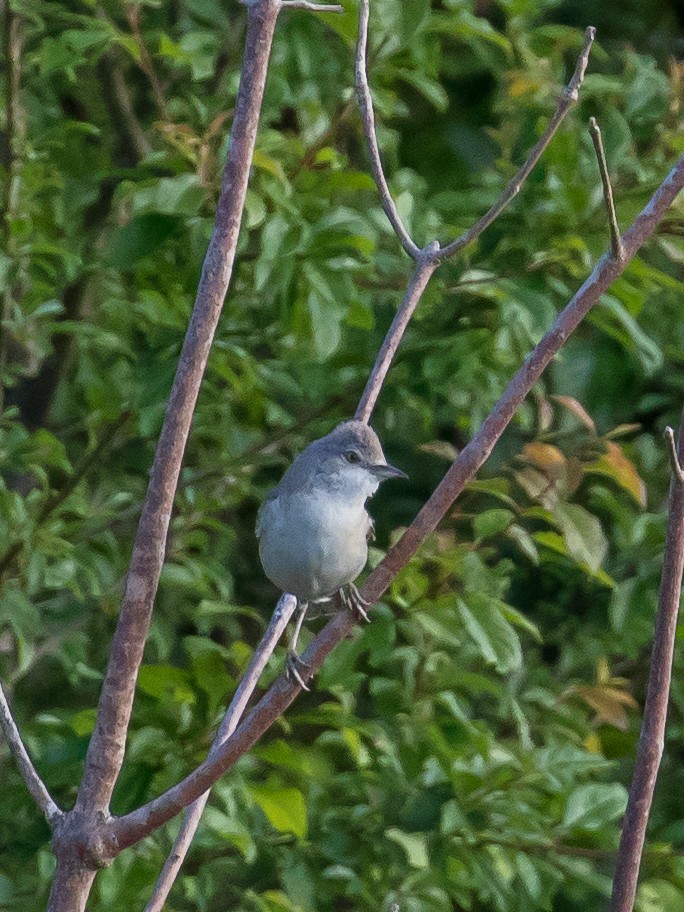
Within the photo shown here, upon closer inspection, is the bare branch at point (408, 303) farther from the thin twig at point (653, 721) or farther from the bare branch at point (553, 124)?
the thin twig at point (653, 721)

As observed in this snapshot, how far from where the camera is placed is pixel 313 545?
2.78 metres

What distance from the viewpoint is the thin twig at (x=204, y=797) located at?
2102 millimetres

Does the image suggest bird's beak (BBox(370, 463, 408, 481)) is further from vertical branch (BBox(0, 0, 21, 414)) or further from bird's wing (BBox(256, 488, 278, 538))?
vertical branch (BBox(0, 0, 21, 414))

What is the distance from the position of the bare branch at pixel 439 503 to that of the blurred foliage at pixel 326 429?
4.38 feet

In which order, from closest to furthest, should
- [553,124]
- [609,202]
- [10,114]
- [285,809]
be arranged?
[609,202] → [553,124] → [285,809] → [10,114]

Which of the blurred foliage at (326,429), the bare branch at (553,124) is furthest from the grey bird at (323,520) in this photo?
the bare branch at (553,124)

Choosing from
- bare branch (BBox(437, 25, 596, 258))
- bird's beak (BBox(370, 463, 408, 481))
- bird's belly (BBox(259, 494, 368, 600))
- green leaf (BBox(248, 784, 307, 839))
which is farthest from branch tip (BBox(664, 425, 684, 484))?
green leaf (BBox(248, 784, 307, 839))

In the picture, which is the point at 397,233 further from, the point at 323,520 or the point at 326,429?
the point at 326,429

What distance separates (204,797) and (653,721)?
90 cm

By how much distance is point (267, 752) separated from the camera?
3219 mm

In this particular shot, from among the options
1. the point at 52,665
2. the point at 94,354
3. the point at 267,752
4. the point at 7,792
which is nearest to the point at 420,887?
the point at 267,752

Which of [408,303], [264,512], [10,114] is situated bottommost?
[264,512]

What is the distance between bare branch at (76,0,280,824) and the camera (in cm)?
175

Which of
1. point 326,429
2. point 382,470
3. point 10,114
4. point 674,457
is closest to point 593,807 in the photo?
point 382,470
